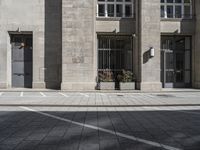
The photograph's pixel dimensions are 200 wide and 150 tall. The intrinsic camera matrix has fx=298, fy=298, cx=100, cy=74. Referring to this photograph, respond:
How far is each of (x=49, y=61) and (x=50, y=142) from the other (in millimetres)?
18890

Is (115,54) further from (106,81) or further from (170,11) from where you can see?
(170,11)

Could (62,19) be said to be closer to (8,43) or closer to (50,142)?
(8,43)

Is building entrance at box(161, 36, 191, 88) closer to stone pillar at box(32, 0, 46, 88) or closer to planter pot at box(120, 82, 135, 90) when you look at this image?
planter pot at box(120, 82, 135, 90)

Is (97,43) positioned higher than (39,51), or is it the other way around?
(97,43)

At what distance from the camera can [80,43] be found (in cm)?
2328

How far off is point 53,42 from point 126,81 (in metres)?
6.93

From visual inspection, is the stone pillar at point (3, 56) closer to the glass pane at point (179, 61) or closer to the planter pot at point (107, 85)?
the planter pot at point (107, 85)

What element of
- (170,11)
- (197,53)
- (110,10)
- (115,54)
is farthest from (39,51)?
(197,53)

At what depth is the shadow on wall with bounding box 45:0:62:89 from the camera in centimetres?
2481

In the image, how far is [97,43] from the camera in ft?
81.9

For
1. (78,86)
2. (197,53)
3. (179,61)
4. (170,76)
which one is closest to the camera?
(78,86)

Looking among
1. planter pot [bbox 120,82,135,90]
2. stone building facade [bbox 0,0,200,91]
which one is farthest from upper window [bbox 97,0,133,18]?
planter pot [bbox 120,82,135,90]

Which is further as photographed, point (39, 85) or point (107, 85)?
point (39, 85)

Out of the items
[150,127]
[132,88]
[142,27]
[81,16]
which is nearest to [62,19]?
[81,16]
